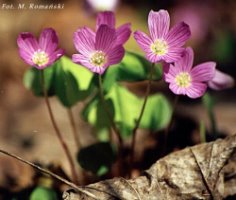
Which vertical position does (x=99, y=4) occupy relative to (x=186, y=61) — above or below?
above

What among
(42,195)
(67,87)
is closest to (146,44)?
(67,87)

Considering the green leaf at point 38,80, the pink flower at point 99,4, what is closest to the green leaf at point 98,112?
the green leaf at point 38,80

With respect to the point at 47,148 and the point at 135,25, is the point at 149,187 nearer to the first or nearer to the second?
the point at 47,148

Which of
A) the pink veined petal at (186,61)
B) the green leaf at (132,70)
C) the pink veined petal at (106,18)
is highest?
the pink veined petal at (106,18)

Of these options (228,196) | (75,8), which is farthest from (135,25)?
(228,196)

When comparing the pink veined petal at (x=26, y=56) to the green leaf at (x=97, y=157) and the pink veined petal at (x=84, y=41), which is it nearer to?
the pink veined petal at (x=84, y=41)

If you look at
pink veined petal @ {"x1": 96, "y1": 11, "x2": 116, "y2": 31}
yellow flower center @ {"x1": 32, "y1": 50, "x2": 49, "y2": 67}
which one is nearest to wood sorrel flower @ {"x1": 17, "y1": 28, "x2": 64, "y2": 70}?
yellow flower center @ {"x1": 32, "y1": 50, "x2": 49, "y2": 67}

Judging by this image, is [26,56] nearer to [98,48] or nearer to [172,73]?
[98,48]

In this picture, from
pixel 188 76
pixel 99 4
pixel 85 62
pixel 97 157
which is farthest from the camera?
pixel 99 4
